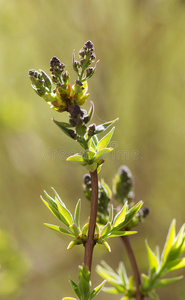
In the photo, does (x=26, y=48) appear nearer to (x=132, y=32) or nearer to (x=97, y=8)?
(x=97, y=8)

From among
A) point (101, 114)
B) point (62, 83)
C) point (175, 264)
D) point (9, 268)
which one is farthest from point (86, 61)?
point (101, 114)

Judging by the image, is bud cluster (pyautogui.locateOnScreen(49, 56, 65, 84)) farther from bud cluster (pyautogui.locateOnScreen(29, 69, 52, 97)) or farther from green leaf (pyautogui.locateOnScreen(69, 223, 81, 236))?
green leaf (pyautogui.locateOnScreen(69, 223, 81, 236))

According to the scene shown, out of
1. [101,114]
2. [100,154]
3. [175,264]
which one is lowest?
[175,264]

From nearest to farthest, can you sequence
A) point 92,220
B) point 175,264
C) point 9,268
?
1. point 92,220
2. point 175,264
3. point 9,268

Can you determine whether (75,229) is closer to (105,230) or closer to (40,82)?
(105,230)

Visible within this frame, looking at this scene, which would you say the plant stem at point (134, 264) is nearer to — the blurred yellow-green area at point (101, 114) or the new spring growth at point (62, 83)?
the new spring growth at point (62, 83)

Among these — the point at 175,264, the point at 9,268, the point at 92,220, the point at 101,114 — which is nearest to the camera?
the point at 92,220

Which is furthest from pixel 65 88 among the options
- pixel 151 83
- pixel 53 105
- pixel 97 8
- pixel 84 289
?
pixel 97 8

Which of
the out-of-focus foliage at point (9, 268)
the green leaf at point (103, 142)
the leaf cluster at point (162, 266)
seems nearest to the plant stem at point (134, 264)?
the leaf cluster at point (162, 266)
